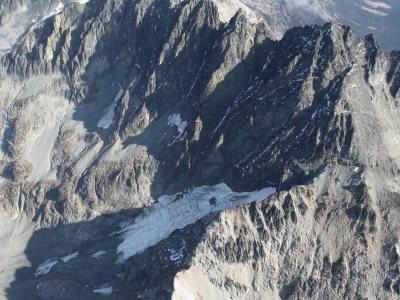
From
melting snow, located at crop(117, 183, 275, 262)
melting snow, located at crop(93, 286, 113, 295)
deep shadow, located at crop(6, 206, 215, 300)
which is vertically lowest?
melting snow, located at crop(93, 286, 113, 295)

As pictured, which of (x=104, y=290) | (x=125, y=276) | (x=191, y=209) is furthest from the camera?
(x=191, y=209)

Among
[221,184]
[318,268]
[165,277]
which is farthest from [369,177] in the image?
[165,277]

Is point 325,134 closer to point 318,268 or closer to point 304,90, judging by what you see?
point 304,90

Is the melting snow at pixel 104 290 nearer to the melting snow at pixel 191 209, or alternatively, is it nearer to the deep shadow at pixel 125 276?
the deep shadow at pixel 125 276

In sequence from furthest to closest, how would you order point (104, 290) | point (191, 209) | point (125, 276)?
1. point (191, 209)
2. point (125, 276)
3. point (104, 290)

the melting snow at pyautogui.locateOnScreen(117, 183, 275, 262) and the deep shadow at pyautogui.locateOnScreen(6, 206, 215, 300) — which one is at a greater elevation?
the melting snow at pyautogui.locateOnScreen(117, 183, 275, 262)

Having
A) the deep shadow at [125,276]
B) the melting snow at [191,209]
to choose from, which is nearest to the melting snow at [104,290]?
the deep shadow at [125,276]

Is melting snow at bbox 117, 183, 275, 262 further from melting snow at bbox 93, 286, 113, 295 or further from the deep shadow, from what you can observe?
melting snow at bbox 93, 286, 113, 295

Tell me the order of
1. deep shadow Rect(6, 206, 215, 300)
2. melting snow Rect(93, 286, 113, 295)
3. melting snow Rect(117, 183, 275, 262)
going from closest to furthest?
1. deep shadow Rect(6, 206, 215, 300)
2. melting snow Rect(93, 286, 113, 295)
3. melting snow Rect(117, 183, 275, 262)

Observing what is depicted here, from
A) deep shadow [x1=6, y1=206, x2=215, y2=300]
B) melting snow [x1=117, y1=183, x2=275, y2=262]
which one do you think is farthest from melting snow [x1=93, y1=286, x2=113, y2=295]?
melting snow [x1=117, y1=183, x2=275, y2=262]

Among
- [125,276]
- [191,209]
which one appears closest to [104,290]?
[125,276]

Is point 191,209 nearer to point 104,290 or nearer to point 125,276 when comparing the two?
point 125,276
